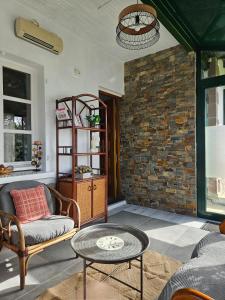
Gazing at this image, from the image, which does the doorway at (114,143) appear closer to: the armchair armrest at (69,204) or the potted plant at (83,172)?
the potted plant at (83,172)

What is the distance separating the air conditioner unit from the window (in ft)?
1.36

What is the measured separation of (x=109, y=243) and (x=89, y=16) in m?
2.96

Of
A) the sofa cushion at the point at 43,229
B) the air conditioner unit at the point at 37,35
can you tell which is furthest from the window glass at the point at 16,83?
the sofa cushion at the point at 43,229

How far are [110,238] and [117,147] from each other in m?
2.94

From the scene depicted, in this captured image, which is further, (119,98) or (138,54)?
(119,98)

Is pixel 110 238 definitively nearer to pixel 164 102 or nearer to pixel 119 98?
pixel 164 102

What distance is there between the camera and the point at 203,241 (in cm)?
185

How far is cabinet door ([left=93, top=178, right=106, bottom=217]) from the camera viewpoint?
3.17 metres

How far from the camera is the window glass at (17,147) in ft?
9.29

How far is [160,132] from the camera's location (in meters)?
4.01

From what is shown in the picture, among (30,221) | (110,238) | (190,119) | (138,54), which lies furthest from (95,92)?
(110,238)

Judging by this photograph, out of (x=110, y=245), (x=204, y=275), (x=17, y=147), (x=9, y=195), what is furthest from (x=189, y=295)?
(x=17, y=147)

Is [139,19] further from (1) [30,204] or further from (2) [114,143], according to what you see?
(2) [114,143]

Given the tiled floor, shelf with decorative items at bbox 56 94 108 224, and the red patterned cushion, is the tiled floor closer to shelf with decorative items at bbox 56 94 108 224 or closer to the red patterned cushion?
the red patterned cushion
